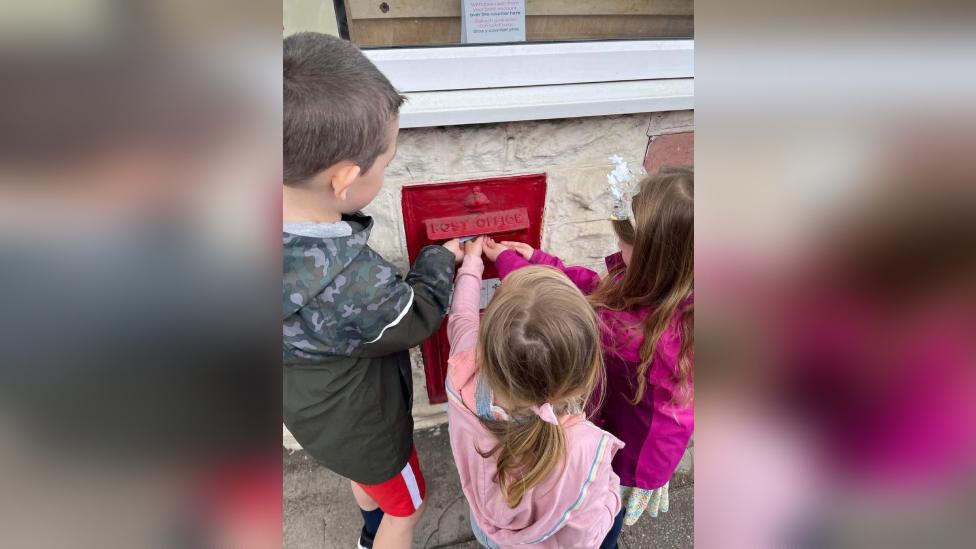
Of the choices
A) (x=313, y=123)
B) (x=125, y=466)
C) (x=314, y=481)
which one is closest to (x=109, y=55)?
(x=125, y=466)

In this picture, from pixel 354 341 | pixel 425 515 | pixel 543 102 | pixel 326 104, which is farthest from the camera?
pixel 425 515

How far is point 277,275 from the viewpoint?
37 cm

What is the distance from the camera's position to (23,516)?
0.88ft

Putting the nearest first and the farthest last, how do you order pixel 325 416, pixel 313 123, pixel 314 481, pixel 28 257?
pixel 28 257 → pixel 313 123 → pixel 325 416 → pixel 314 481

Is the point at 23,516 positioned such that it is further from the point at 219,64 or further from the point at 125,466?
the point at 219,64

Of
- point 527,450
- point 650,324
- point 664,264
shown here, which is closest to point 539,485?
point 527,450

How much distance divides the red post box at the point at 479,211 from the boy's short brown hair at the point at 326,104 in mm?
528

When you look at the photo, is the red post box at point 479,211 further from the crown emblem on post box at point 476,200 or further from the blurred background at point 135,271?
the blurred background at point 135,271

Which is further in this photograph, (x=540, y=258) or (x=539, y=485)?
(x=540, y=258)

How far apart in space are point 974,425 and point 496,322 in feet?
2.56

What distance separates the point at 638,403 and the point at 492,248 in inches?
24.2

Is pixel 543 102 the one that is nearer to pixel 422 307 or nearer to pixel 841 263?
pixel 422 307

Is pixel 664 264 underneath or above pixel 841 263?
underneath

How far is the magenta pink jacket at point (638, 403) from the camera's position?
1271mm
